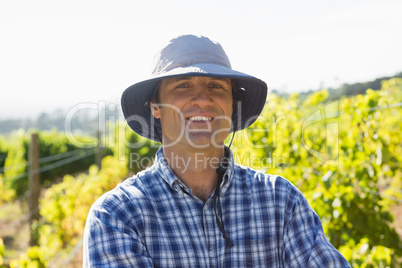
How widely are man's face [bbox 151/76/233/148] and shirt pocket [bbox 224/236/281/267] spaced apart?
41cm

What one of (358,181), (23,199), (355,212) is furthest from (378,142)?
(23,199)

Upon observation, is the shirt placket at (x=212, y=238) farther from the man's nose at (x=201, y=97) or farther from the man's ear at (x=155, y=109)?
the man's ear at (x=155, y=109)

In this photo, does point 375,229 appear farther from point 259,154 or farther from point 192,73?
point 192,73

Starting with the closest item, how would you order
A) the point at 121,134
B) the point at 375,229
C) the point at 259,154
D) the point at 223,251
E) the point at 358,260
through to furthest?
the point at 223,251
the point at 358,260
the point at 375,229
the point at 259,154
the point at 121,134

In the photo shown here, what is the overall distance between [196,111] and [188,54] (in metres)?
0.23

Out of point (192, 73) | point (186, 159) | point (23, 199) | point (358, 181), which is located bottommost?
point (23, 199)

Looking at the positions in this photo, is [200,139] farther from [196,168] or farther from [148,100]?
[148,100]

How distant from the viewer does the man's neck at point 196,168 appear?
152 centimetres

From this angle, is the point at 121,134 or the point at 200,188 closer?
the point at 200,188

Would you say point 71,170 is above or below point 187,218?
below

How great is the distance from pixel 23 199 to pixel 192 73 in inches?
454

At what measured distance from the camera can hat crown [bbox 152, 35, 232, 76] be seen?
4.89 ft

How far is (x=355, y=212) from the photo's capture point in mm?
3227

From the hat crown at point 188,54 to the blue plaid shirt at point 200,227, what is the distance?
1.27ft
